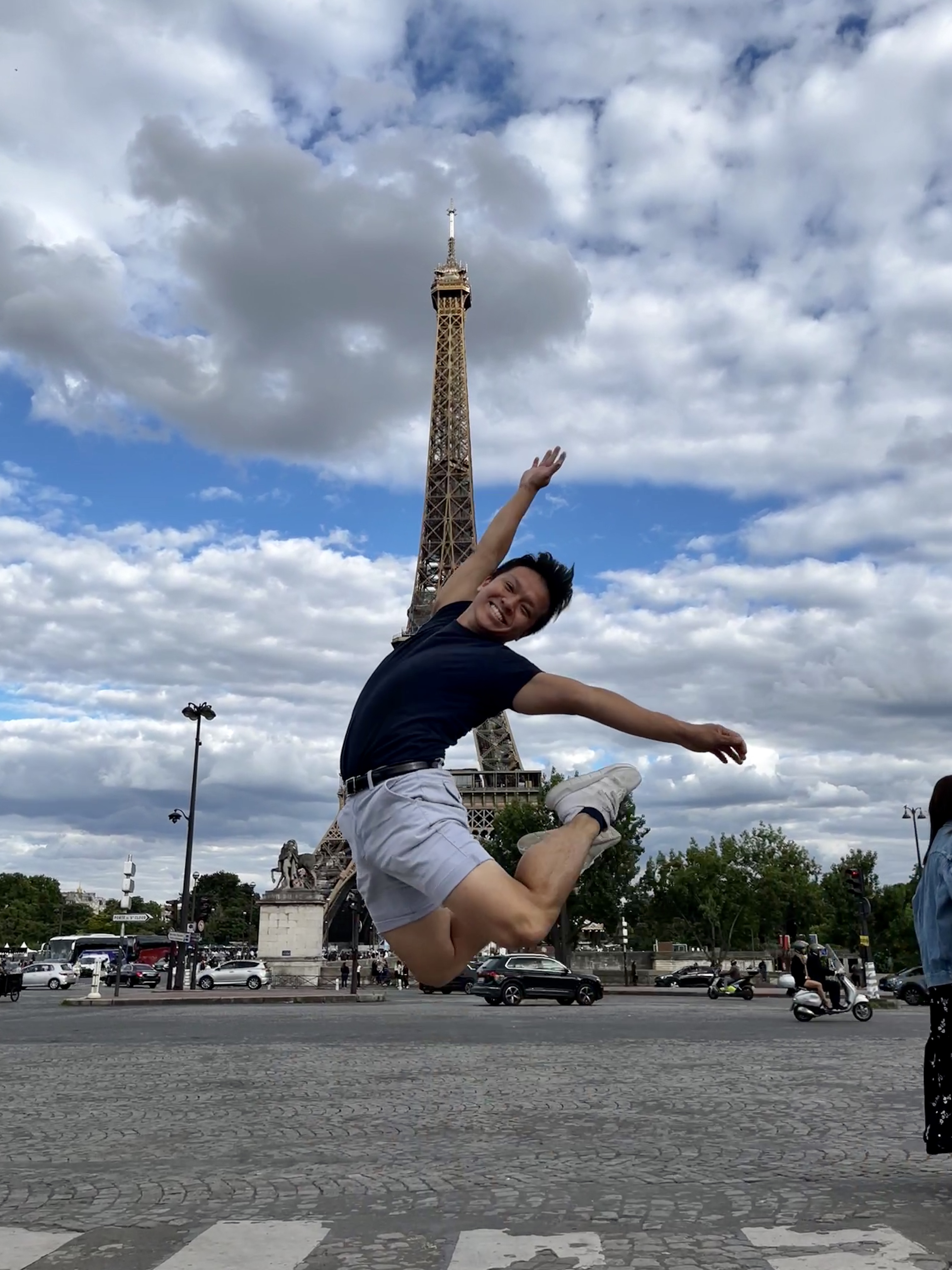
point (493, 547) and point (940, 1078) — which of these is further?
point (940, 1078)

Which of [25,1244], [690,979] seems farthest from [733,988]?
[25,1244]

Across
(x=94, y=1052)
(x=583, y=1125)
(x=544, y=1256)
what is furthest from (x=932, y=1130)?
(x=94, y=1052)

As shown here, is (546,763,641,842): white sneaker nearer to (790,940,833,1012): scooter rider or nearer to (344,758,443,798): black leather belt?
(344,758,443,798): black leather belt

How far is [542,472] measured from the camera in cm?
436

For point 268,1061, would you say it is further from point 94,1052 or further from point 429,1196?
point 429,1196

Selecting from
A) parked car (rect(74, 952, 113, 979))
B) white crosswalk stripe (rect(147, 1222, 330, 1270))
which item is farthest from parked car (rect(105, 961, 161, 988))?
white crosswalk stripe (rect(147, 1222, 330, 1270))

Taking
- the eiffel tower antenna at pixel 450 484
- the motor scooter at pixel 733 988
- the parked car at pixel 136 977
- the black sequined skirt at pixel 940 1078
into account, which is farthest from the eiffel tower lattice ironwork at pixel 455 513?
the black sequined skirt at pixel 940 1078

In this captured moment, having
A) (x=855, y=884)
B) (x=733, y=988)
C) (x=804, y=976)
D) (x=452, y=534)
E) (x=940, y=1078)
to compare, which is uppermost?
(x=452, y=534)

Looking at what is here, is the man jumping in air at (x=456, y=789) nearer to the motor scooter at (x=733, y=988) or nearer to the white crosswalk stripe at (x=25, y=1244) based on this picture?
the white crosswalk stripe at (x=25, y=1244)

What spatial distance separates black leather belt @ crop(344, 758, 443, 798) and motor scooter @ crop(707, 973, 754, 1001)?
127ft

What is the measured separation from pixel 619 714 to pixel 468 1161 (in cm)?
503

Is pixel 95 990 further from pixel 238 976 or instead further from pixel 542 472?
pixel 542 472

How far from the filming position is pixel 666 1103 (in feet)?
33.4

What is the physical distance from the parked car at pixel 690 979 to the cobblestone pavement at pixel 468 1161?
38719mm
